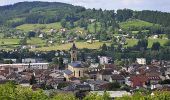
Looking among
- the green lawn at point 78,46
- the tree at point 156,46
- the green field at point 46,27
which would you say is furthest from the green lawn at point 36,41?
the tree at point 156,46

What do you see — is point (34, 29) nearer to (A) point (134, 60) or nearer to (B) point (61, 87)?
(A) point (134, 60)

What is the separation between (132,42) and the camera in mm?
143875

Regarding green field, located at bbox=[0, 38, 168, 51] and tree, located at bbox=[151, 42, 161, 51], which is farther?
green field, located at bbox=[0, 38, 168, 51]

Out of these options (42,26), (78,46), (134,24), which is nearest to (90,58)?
(78,46)

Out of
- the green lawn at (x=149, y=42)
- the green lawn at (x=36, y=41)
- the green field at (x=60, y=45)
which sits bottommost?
the green lawn at (x=36, y=41)

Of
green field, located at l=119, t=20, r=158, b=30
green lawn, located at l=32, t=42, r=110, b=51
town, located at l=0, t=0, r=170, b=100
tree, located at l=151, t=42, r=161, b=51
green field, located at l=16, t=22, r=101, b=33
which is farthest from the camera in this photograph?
green field, located at l=16, t=22, r=101, b=33

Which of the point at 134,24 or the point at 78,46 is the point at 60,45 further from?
the point at 134,24

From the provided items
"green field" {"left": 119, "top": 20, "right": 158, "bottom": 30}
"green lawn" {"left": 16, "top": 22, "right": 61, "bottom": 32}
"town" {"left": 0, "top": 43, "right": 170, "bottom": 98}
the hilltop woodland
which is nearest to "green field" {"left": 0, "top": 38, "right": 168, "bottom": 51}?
the hilltop woodland

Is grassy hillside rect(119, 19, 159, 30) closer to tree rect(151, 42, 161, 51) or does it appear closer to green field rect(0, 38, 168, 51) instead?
green field rect(0, 38, 168, 51)

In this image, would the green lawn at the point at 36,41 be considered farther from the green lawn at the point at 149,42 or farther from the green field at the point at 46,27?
the green lawn at the point at 149,42

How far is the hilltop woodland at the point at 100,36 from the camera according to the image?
131m

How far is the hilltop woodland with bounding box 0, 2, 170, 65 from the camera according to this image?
13062cm

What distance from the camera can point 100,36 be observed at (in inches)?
5945

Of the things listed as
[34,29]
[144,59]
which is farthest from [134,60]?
[34,29]
